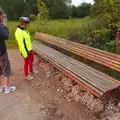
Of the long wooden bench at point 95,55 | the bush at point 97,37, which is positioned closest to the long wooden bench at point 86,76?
the long wooden bench at point 95,55

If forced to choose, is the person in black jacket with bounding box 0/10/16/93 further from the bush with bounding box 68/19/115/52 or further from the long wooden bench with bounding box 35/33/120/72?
the bush with bounding box 68/19/115/52

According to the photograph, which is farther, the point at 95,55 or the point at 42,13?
the point at 42,13

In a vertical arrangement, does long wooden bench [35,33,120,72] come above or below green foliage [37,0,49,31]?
below

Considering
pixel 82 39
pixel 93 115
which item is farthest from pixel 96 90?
pixel 82 39

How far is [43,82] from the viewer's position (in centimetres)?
600

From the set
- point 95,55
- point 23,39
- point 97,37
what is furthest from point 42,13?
point 95,55

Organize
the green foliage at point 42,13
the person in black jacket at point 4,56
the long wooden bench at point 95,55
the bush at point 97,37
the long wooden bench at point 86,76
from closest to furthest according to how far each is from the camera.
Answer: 1. the long wooden bench at point 86,76
2. the long wooden bench at point 95,55
3. the person in black jacket at point 4,56
4. the bush at point 97,37
5. the green foliage at point 42,13

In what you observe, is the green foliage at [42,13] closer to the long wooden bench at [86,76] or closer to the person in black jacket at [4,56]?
the long wooden bench at [86,76]

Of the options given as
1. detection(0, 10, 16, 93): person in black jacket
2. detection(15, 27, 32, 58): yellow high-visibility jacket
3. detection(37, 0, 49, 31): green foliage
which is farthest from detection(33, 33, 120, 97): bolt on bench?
detection(37, 0, 49, 31): green foliage

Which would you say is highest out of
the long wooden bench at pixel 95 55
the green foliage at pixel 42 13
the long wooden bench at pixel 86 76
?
the green foliage at pixel 42 13

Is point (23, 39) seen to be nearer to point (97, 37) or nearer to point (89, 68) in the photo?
point (89, 68)

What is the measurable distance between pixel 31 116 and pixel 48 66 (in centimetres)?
302

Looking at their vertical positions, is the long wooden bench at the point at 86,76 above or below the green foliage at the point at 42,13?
below

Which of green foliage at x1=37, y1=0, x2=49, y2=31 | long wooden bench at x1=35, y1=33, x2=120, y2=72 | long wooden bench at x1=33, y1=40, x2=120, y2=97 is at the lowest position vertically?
long wooden bench at x1=33, y1=40, x2=120, y2=97
